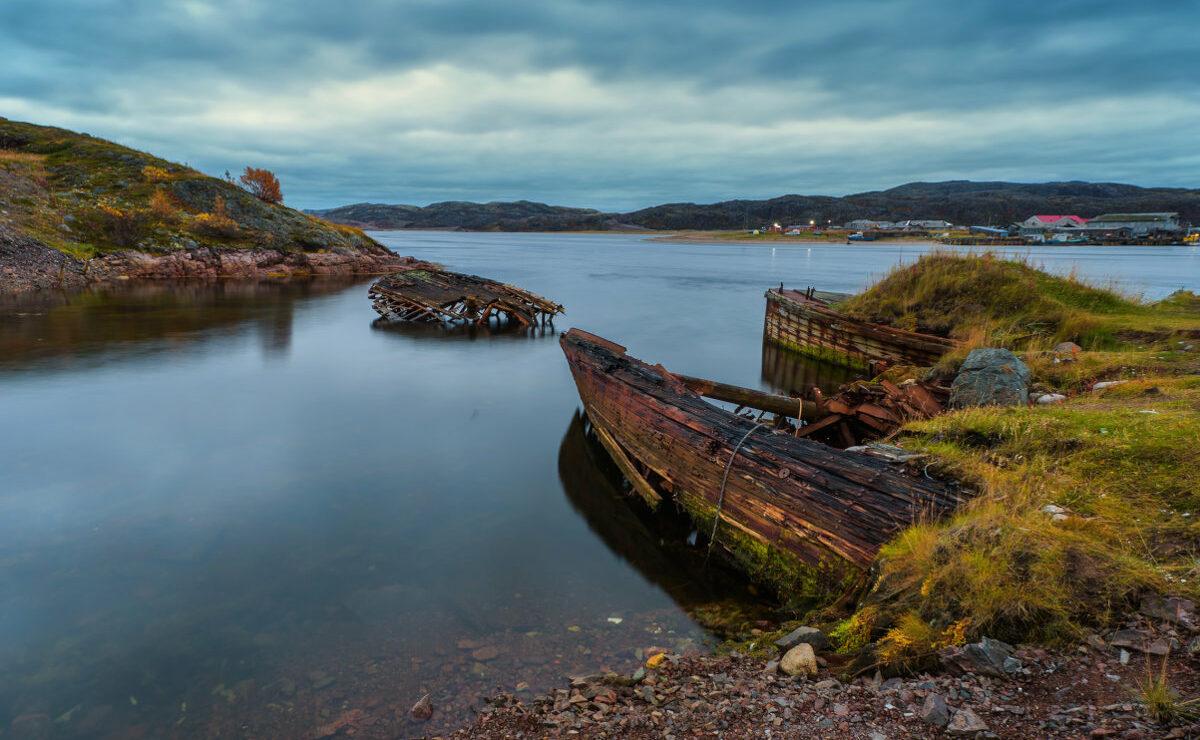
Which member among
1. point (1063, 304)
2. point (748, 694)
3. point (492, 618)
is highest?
point (1063, 304)

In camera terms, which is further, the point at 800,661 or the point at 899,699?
the point at 800,661

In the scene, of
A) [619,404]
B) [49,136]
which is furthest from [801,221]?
[619,404]

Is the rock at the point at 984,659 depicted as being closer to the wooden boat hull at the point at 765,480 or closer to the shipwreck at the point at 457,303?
the wooden boat hull at the point at 765,480

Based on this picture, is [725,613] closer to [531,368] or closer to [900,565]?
[900,565]

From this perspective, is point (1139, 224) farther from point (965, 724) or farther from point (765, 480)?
point (965, 724)

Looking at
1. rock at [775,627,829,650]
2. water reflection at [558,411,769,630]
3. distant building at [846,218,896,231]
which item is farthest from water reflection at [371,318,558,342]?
distant building at [846,218,896,231]

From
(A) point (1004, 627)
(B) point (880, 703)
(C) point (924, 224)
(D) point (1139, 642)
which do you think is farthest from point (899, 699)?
(C) point (924, 224)

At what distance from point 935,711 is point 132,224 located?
174ft

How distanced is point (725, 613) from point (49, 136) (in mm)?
79870

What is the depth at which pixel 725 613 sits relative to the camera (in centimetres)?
673

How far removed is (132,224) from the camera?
41.8 m

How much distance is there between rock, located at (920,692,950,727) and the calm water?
2.77 meters

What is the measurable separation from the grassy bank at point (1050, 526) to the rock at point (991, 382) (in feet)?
2.34

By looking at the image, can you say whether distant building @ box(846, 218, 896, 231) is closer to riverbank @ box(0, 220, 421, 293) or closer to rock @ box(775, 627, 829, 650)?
riverbank @ box(0, 220, 421, 293)
